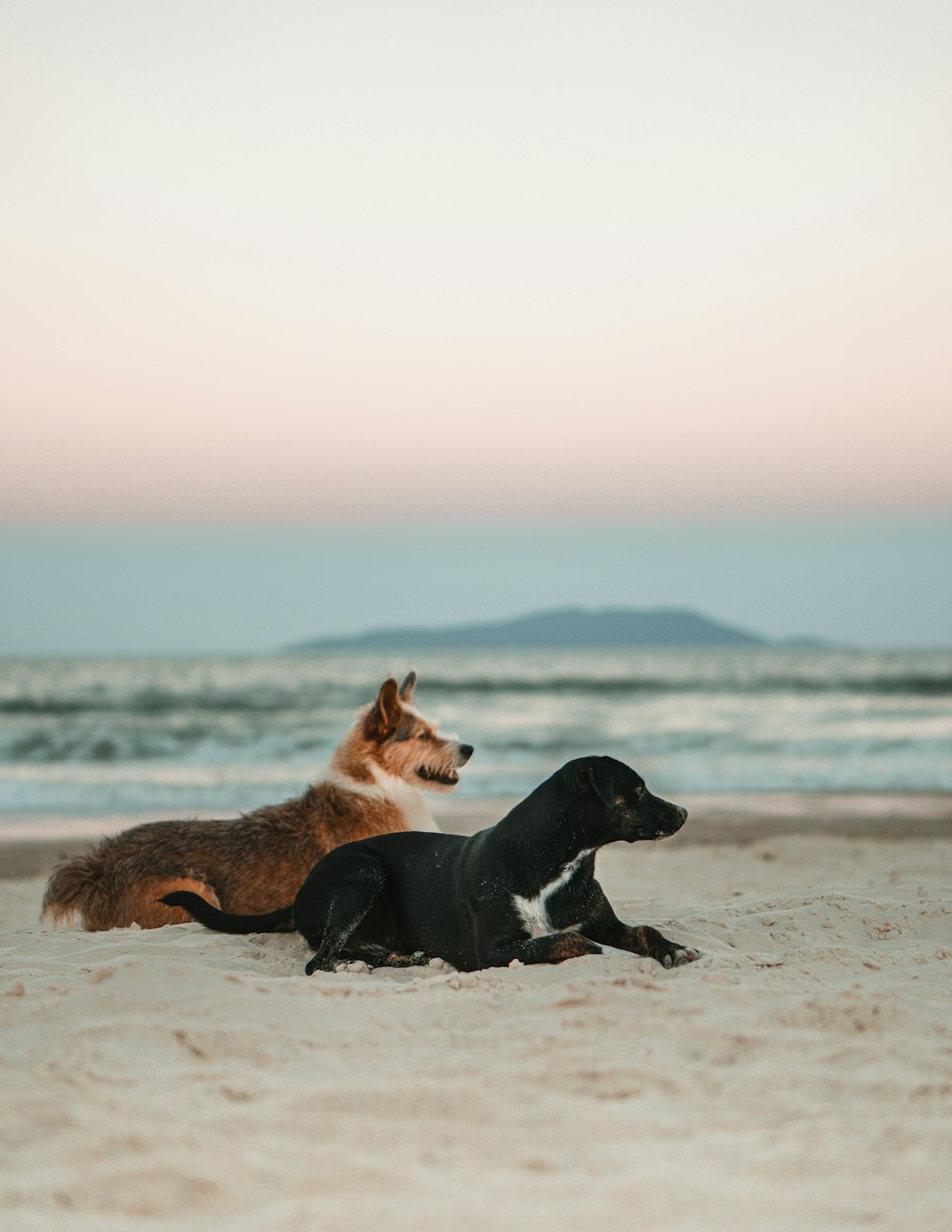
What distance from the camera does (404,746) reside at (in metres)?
7.41

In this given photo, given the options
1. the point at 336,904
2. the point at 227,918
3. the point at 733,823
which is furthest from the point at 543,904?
the point at 733,823

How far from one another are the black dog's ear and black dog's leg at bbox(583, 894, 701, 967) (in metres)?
0.59

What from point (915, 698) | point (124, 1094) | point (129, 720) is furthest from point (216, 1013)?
point (915, 698)

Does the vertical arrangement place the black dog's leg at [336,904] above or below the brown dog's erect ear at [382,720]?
below

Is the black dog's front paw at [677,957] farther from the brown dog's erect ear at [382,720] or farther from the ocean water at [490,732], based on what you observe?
the ocean water at [490,732]

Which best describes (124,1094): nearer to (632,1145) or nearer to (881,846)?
(632,1145)

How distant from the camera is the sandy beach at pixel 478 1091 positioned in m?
2.88

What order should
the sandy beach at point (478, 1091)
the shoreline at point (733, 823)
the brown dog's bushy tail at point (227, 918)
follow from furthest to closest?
the shoreline at point (733, 823) < the brown dog's bushy tail at point (227, 918) < the sandy beach at point (478, 1091)

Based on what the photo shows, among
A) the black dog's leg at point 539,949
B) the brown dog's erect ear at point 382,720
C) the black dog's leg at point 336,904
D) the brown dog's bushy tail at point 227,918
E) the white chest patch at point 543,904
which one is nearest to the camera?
the black dog's leg at point 539,949

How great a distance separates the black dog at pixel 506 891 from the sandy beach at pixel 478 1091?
0.23m

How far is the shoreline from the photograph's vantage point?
11.8 metres

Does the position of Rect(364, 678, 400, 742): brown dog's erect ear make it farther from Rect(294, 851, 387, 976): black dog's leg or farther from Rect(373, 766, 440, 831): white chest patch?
Rect(294, 851, 387, 976): black dog's leg

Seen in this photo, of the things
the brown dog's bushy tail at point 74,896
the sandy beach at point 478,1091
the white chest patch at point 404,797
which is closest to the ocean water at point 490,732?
the white chest patch at point 404,797

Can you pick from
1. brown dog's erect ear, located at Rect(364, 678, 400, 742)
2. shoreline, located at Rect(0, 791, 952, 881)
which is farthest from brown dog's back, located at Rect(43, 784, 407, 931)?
shoreline, located at Rect(0, 791, 952, 881)
